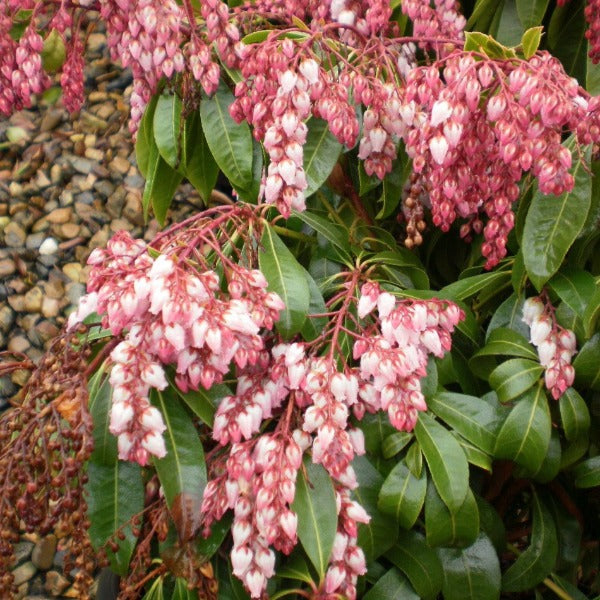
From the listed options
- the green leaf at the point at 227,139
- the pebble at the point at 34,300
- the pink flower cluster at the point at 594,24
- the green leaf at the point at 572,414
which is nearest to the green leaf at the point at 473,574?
the green leaf at the point at 572,414

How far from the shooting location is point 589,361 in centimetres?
139

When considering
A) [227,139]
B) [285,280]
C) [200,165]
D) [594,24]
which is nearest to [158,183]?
[200,165]

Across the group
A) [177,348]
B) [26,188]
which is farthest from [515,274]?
[26,188]

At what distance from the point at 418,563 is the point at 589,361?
1.49ft

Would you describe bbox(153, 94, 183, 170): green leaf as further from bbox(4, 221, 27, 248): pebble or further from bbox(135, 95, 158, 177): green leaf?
bbox(4, 221, 27, 248): pebble

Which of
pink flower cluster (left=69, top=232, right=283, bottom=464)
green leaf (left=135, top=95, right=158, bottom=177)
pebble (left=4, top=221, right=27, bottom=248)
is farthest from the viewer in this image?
pebble (left=4, top=221, right=27, bottom=248)

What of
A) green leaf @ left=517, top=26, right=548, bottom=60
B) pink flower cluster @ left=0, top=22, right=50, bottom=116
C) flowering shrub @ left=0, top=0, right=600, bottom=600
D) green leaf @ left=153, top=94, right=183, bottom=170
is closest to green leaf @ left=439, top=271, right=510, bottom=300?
flowering shrub @ left=0, top=0, right=600, bottom=600

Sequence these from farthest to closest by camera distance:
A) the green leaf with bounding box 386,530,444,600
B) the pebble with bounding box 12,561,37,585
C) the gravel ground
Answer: the gravel ground
the pebble with bounding box 12,561,37,585
the green leaf with bounding box 386,530,444,600

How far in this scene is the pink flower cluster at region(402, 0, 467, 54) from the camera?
4.74 ft

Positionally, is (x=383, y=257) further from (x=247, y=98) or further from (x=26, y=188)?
(x=26, y=188)

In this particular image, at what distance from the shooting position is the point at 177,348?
1.10m

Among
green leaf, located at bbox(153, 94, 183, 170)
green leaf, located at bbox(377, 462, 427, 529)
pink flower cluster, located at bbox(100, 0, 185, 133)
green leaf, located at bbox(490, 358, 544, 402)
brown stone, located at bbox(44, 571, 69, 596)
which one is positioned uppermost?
A: pink flower cluster, located at bbox(100, 0, 185, 133)

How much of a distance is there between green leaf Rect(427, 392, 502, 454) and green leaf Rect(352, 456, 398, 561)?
152mm

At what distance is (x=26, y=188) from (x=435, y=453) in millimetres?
2161
